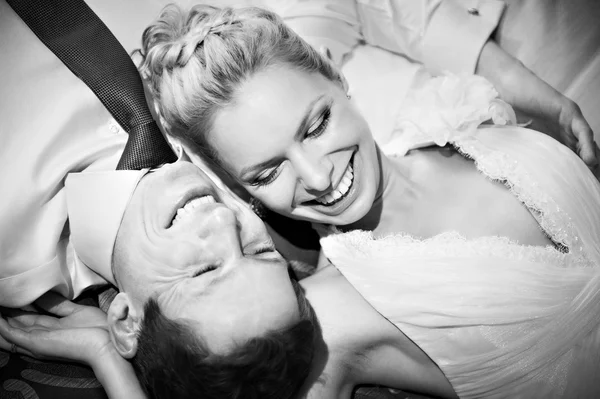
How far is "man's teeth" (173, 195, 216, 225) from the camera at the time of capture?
139 cm

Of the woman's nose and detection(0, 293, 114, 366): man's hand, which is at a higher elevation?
the woman's nose

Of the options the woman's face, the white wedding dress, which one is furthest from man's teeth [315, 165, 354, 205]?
the white wedding dress

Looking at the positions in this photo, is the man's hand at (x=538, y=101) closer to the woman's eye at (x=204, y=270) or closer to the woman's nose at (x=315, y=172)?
the woman's nose at (x=315, y=172)

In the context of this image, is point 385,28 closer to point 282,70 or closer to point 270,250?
point 282,70

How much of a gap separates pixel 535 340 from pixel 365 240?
569 mm

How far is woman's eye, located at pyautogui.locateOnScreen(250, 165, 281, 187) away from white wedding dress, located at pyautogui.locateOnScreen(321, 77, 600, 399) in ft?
1.02

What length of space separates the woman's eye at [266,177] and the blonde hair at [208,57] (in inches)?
6.0

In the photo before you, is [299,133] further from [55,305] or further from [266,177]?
[55,305]

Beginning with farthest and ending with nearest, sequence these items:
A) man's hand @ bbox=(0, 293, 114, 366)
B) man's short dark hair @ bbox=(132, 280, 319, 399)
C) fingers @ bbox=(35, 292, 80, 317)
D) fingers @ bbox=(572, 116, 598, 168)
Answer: fingers @ bbox=(572, 116, 598, 168), fingers @ bbox=(35, 292, 80, 317), man's hand @ bbox=(0, 293, 114, 366), man's short dark hair @ bbox=(132, 280, 319, 399)

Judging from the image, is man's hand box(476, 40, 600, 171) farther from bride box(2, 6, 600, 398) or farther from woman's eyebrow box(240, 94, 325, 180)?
woman's eyebrow box(240, 94, 325, 180)

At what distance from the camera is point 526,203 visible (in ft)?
5.11

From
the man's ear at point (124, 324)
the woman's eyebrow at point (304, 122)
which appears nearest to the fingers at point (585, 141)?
the woman's eyebrow at point (304, 122)

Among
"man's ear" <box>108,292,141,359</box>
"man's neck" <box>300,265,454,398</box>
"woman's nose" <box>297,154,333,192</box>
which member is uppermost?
"woman's nose" <box>297,154,333,192</box>

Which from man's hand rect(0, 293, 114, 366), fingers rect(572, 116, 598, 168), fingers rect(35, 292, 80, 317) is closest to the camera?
man's hand rect(0, 293, 114, 366)
